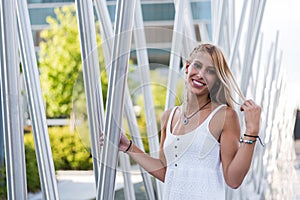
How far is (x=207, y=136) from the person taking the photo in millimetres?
1027

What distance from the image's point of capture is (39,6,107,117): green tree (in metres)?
6.57

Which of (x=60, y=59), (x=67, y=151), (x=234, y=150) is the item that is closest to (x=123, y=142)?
(x=234, y=150)

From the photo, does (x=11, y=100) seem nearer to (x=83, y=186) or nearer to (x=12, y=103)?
(x=12, y=103)

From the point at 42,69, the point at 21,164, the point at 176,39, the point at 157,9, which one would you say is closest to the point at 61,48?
the point at 42,69

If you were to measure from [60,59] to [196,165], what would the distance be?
5619 mm

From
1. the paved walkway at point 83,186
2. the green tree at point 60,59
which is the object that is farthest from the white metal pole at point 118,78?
the green tree at point 60,59

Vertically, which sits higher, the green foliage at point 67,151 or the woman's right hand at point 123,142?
the woman's right hand at point 123,142

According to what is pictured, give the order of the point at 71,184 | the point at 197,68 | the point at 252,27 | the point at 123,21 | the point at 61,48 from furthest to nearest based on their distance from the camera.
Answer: the point at 61,48 → the point at 71,184 → the point at 252,27 → the point at 123,21 → the point at 197,68

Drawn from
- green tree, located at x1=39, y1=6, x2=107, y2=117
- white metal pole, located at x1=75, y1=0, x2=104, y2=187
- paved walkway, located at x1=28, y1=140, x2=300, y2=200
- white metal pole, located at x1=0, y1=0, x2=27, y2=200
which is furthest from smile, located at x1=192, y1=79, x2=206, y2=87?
green tree, located at x1=39, y1=6, x2=107, y2=117

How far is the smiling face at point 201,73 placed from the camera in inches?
39.8

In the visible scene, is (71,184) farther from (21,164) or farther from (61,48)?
(21,164)

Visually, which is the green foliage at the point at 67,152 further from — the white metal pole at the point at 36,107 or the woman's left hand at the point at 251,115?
the woman's left hand at the point at 251,115

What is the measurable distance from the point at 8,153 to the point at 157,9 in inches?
160

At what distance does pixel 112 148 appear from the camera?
1.13 meters
